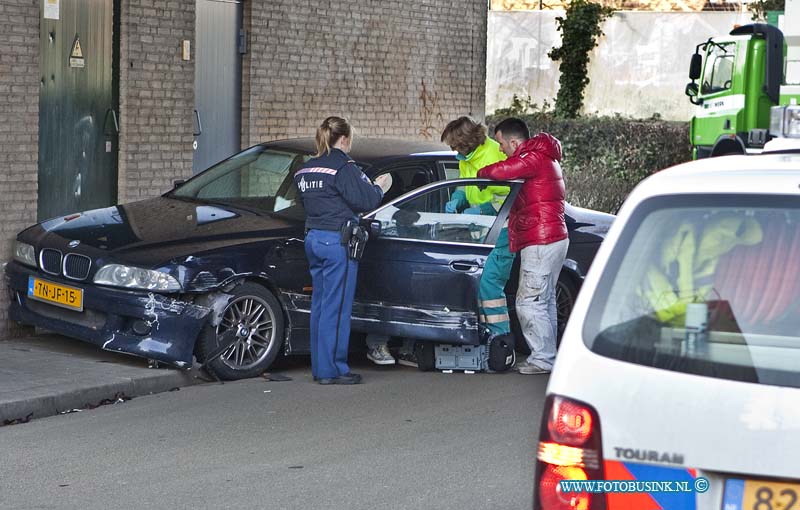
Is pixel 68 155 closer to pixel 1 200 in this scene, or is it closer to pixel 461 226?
pixel 1 200

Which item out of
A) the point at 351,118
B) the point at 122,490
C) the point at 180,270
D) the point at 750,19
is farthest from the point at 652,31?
the point at 122,490

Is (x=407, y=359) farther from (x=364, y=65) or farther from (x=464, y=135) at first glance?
(x=364, y=65)

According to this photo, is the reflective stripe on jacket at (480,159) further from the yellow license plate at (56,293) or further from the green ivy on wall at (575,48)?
the green ivy on wall at (575,48)

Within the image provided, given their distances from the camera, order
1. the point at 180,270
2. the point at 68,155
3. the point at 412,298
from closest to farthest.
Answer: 1. the point at 180,270
2. the point at 412,298
3. the point at 68,155

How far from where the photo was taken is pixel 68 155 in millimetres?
11695

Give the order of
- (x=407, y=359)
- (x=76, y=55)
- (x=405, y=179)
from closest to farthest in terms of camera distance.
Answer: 1. (x=407, y=359)
2. (x=405, y=179)
3. (x=76, y=55)

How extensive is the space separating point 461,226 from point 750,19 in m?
20.0

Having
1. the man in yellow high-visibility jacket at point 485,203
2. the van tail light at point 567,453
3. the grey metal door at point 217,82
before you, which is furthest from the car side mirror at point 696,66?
the van tail light at point 567,453

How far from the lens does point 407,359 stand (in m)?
10.1

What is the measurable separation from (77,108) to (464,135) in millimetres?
3551

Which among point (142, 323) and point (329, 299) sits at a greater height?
point (329, 299)

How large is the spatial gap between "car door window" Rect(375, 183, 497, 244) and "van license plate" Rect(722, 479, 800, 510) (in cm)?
638

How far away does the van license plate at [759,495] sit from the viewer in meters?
3.40

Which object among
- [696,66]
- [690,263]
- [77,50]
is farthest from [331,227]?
[696,66]
